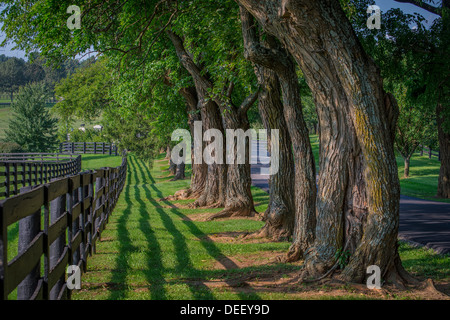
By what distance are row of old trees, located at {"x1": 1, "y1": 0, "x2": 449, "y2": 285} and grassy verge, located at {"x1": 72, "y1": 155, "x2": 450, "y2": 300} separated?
0.72m

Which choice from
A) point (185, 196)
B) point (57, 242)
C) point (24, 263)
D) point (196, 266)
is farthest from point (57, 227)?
point (185, 196)

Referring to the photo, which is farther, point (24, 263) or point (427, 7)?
point (427, 7)

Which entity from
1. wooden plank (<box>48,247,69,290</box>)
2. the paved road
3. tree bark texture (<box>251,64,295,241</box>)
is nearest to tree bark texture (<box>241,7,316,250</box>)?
tree bark texture (<box>251,64,295,241</box>)

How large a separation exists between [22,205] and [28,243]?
2.26 ft

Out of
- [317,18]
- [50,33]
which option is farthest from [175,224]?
[317,18]

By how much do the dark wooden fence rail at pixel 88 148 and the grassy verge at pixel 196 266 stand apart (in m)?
57.4

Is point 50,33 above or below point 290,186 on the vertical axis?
above

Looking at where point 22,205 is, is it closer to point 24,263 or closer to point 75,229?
point 24,263

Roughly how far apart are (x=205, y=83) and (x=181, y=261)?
9941mm

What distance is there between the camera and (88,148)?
7156 cm

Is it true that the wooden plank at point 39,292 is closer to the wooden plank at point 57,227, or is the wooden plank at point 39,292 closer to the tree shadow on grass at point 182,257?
the wooden plank at point 57,227

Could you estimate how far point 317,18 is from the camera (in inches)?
262

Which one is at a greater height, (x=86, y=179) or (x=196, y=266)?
(x=86, y=179)
